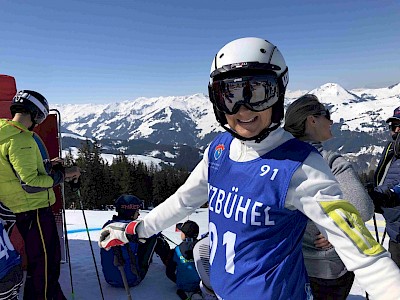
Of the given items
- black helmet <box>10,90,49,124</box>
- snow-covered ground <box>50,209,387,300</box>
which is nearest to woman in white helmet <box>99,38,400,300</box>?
black helmet <box>10,90,49,124</box>

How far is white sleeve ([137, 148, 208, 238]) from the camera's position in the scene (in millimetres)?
2057

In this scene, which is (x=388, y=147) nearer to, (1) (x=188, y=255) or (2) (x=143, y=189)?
(1) (x=188, y=255)

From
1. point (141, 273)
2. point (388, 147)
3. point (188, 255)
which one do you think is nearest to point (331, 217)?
point (388, 147)

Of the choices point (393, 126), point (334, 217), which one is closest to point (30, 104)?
point (334, 217)

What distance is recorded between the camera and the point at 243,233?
5.26 feet

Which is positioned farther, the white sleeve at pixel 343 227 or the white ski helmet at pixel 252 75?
the white ski helmet at pixel 252 75

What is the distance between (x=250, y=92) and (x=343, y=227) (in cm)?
75

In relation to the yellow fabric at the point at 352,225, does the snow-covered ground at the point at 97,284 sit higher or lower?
lower

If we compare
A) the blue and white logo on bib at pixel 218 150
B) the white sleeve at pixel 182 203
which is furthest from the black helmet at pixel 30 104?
the blue and white logo on bib at pixel 218 150

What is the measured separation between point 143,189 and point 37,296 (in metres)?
49.6

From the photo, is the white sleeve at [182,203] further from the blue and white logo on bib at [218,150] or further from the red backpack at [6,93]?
the red backpack at [6,93]

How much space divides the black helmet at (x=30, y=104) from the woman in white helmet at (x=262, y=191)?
2.74 metres

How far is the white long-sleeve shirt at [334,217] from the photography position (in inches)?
Result: 47.9

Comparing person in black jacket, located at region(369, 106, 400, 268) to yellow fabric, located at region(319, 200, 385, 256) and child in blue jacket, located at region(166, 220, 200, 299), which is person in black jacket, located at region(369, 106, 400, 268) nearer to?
yellow fabric, located at region(319, 200, 385, 256)
